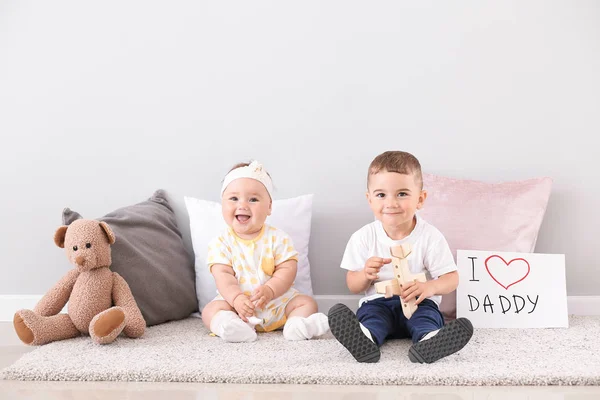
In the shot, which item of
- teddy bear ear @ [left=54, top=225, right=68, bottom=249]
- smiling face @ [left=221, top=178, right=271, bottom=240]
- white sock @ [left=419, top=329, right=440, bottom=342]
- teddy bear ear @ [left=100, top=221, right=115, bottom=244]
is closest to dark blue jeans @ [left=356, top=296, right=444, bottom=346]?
white sock @ [left=419, top=329, right=440, bottom=342]

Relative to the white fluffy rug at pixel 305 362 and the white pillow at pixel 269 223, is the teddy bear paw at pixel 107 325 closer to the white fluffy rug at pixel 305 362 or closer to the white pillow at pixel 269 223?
the white fluffy rug at pixel 305 362

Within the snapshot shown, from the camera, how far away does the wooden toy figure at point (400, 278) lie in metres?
1.75

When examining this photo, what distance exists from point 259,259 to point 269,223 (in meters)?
0.23

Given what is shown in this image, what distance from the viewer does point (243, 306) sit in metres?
1.92

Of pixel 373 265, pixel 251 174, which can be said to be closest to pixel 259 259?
pixel 251 174

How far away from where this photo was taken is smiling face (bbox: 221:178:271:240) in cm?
204

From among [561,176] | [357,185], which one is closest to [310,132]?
[357,185]

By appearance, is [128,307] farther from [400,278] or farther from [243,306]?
[400,278]

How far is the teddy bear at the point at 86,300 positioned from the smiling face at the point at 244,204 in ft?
1.14

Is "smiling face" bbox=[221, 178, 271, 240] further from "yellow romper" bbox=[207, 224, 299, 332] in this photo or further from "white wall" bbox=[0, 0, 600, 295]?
"white wall" bbox=[0, 0, 600, 295]

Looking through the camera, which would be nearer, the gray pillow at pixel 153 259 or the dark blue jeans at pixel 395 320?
the dark blue jeans at pixel 395 320

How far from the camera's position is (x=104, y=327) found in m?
1.78

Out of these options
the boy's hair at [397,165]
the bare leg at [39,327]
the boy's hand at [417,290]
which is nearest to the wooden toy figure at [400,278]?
the boy's hand at [417,290]

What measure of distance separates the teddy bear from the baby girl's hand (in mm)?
315
